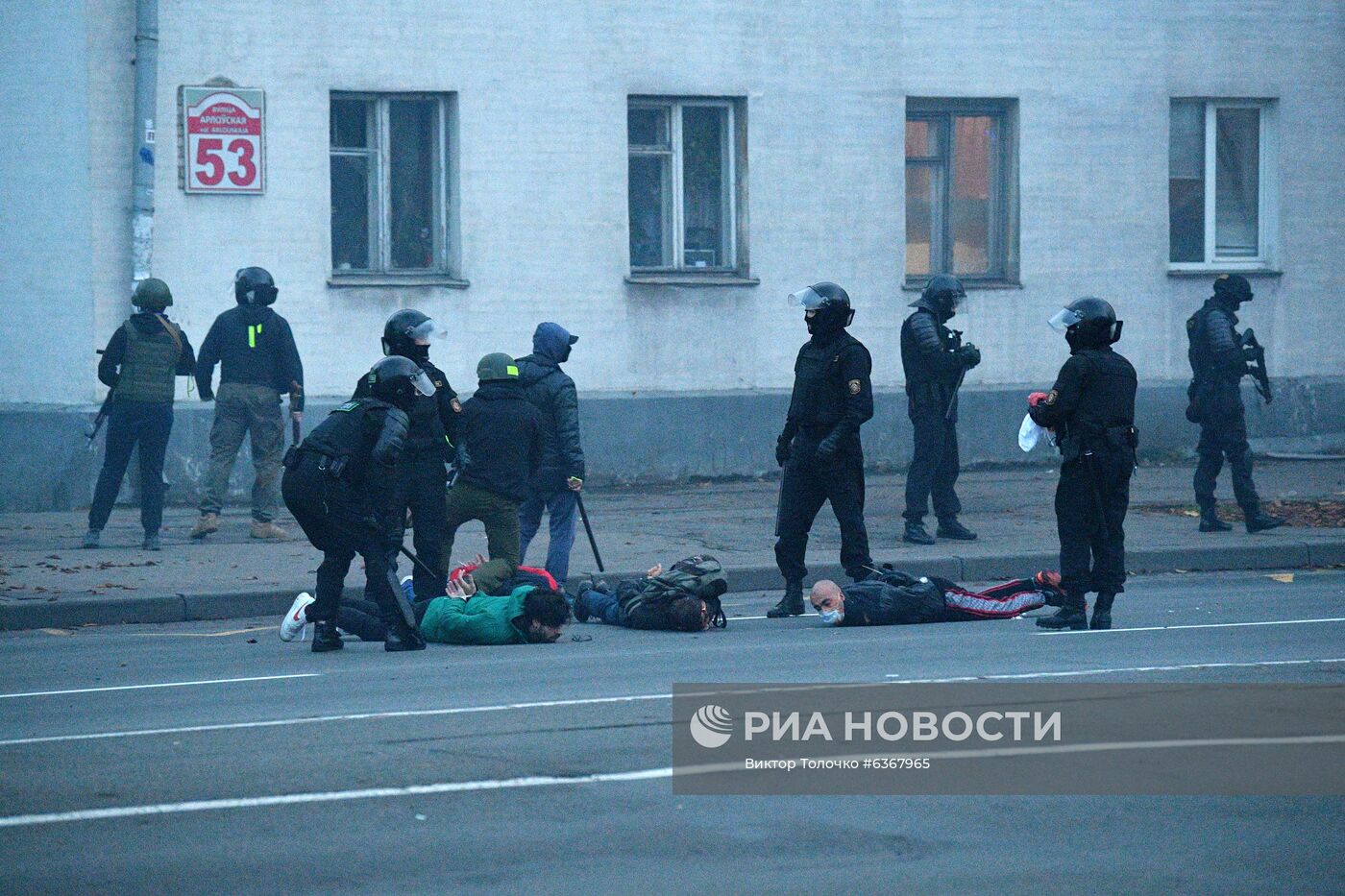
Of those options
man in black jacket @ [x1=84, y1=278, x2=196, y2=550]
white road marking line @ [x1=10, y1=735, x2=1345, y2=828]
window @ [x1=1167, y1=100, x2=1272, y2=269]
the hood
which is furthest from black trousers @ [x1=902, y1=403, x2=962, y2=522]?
window @ [x1=1167, y1=100, x2=1272, y2=269]

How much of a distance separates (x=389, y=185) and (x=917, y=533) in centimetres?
681

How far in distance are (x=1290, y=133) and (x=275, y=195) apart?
11111mm

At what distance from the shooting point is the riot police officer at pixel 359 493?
9469 mm

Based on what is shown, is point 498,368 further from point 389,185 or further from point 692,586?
point 389,185

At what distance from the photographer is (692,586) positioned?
34.2 feet

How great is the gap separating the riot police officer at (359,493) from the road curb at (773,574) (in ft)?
6.48

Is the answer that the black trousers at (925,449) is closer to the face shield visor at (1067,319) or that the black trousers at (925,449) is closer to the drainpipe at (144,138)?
the face shield visor at (1067,319)

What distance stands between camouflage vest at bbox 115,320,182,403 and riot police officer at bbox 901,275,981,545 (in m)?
5.49

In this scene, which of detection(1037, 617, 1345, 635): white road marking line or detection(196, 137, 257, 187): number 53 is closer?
detection(1037, 617, 1345, 635): white road marking line

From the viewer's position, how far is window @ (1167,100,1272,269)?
802 inches

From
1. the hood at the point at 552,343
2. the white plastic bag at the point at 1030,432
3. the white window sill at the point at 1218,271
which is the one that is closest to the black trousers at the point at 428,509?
the hood at the point at 552,343

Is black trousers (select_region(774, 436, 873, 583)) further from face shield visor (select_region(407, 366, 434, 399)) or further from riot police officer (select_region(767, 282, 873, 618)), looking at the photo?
face shield visor (select_region(407, 366, 434, 399))

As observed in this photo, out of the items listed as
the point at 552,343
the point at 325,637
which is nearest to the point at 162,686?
the point at 325,637

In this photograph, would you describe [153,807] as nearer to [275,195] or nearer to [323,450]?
[323,450]
